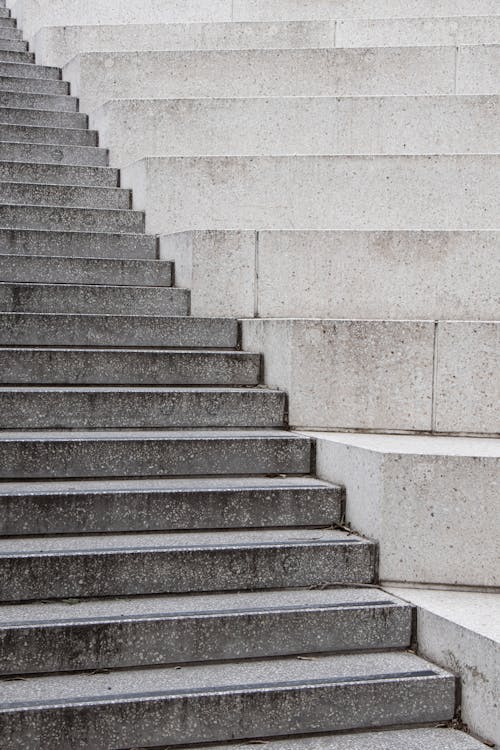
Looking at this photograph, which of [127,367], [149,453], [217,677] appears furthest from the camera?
[127,367]

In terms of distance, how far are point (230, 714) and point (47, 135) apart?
16.7ft

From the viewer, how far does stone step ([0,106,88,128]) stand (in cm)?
705

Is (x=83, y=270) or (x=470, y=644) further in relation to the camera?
(x=83, y=270)

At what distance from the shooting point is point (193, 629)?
3289 mm

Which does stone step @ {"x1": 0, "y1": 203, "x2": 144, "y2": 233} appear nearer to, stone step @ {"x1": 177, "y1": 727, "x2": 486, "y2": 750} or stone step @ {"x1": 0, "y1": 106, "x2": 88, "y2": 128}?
stone step @ {"x1": 0, "y1": 106, "x2": 88, "y2": 128}

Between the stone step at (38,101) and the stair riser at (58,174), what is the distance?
1170 millimetres

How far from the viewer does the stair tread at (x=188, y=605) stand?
328 cm

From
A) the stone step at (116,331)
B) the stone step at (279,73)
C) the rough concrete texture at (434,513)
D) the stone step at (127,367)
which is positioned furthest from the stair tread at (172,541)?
the stone step at (279,73)

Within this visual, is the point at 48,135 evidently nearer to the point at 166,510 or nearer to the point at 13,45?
the point at 13,45

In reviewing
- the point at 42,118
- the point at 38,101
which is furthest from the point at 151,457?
the point at 38,101

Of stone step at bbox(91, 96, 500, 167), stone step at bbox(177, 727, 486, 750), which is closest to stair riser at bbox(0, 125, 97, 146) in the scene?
stone step at bbox(91, 96, 500, 167)

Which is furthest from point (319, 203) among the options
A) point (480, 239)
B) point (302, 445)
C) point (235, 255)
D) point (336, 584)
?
point (336, 584)

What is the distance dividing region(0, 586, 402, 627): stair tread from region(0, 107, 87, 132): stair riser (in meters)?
4.54

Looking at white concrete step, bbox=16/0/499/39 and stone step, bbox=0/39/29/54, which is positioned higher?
white concrete step, bbox=16/0/499/39
